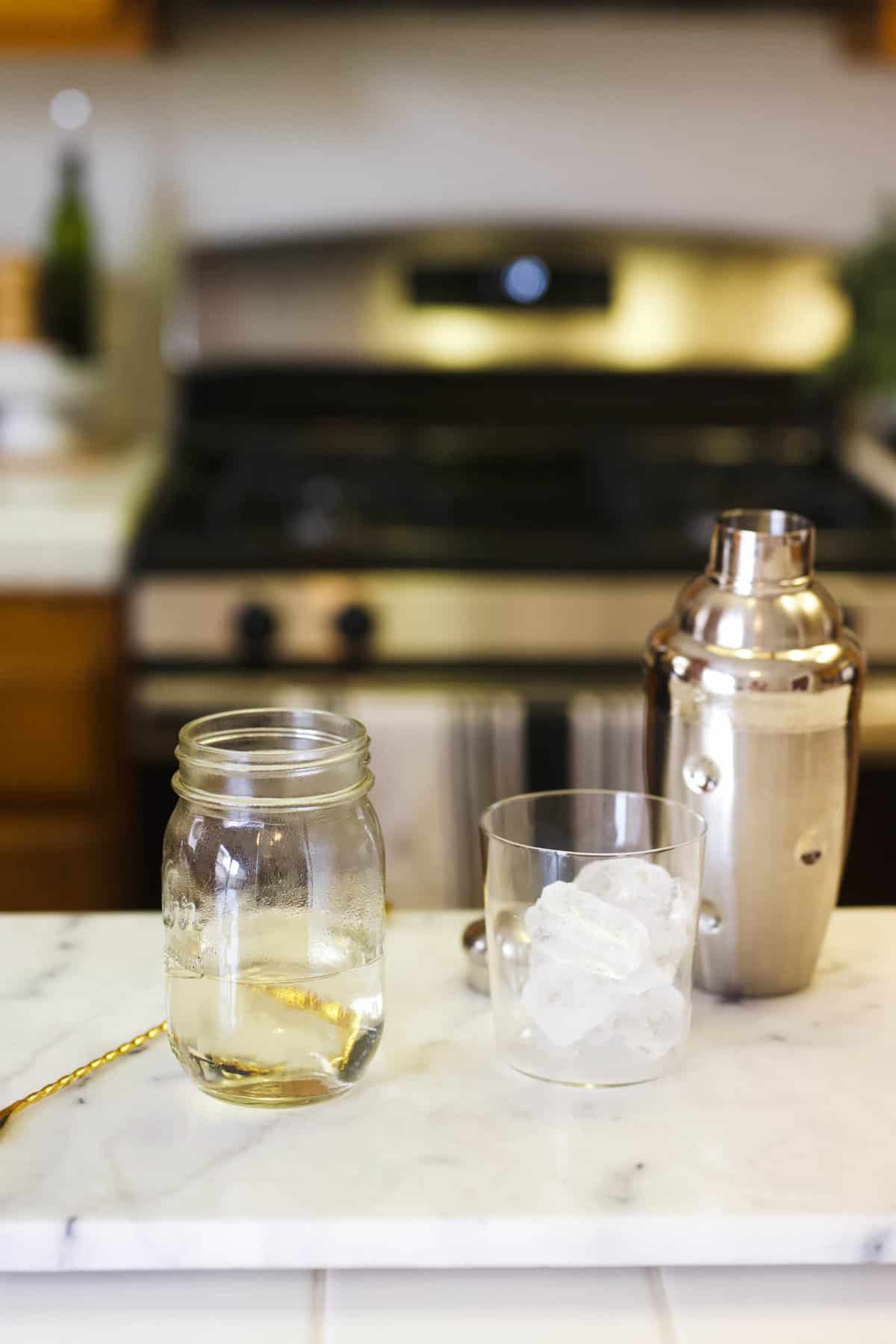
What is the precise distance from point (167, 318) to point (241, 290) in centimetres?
18

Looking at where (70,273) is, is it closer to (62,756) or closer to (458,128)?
(458,128)

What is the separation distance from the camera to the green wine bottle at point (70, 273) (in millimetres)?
2369

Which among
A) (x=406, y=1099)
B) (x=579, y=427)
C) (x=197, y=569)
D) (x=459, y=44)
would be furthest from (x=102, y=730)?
(x=406, y=1099)

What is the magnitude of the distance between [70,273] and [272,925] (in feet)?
6.32

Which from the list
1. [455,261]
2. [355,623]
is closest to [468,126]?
[455,261]

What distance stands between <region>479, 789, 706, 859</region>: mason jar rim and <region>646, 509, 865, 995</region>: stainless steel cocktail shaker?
30 mm

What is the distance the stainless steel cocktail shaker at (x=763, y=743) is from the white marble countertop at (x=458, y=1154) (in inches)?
1.4

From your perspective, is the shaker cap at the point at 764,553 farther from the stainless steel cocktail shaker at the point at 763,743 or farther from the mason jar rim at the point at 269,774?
the mason jar rim at the point at 269,774

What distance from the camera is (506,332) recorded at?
2.39 m

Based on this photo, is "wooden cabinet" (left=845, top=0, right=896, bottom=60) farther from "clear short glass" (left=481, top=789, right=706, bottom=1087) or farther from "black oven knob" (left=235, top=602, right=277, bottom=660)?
"clear short glass" (left=481, top=789, right=706, bottom=1087)

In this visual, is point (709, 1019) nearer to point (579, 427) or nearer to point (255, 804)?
point (255, 804)

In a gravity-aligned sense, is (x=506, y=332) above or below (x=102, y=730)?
above

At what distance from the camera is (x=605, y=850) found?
29.6 inches

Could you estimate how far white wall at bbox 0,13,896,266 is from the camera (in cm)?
240
